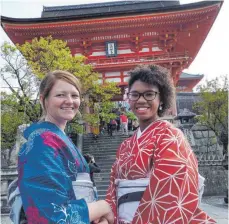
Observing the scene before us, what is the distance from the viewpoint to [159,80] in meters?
1.47

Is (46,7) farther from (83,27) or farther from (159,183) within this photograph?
(159,183)

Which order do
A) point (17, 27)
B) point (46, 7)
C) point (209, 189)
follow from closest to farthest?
1. point (209, 189)
2. point (17, 27)
3. point (46, 7)

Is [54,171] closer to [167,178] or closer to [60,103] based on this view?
[60,103]

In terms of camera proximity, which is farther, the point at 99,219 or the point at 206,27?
the point at 206,27

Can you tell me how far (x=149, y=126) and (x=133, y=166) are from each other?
0.74 ft

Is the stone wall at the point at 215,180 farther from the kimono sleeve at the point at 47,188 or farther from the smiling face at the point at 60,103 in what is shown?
the kimono sleeve at the point at 47,188

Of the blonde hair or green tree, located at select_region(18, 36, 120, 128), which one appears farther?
green tree, located at select_region(18, 36, 120, 128)

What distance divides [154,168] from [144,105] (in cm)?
33

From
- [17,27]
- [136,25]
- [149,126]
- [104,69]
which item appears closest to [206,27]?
[136,25]

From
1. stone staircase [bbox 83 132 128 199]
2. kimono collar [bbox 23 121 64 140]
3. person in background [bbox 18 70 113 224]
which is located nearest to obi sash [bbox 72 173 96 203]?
person in background [bbox 18 70 113 224]

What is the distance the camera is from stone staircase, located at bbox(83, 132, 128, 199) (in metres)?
7.19

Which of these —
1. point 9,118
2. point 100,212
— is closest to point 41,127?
point 100,212

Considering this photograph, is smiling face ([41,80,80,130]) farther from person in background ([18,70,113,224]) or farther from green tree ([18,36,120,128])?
green tree ([18,36,120,128])

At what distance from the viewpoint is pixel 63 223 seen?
1.15 meters
